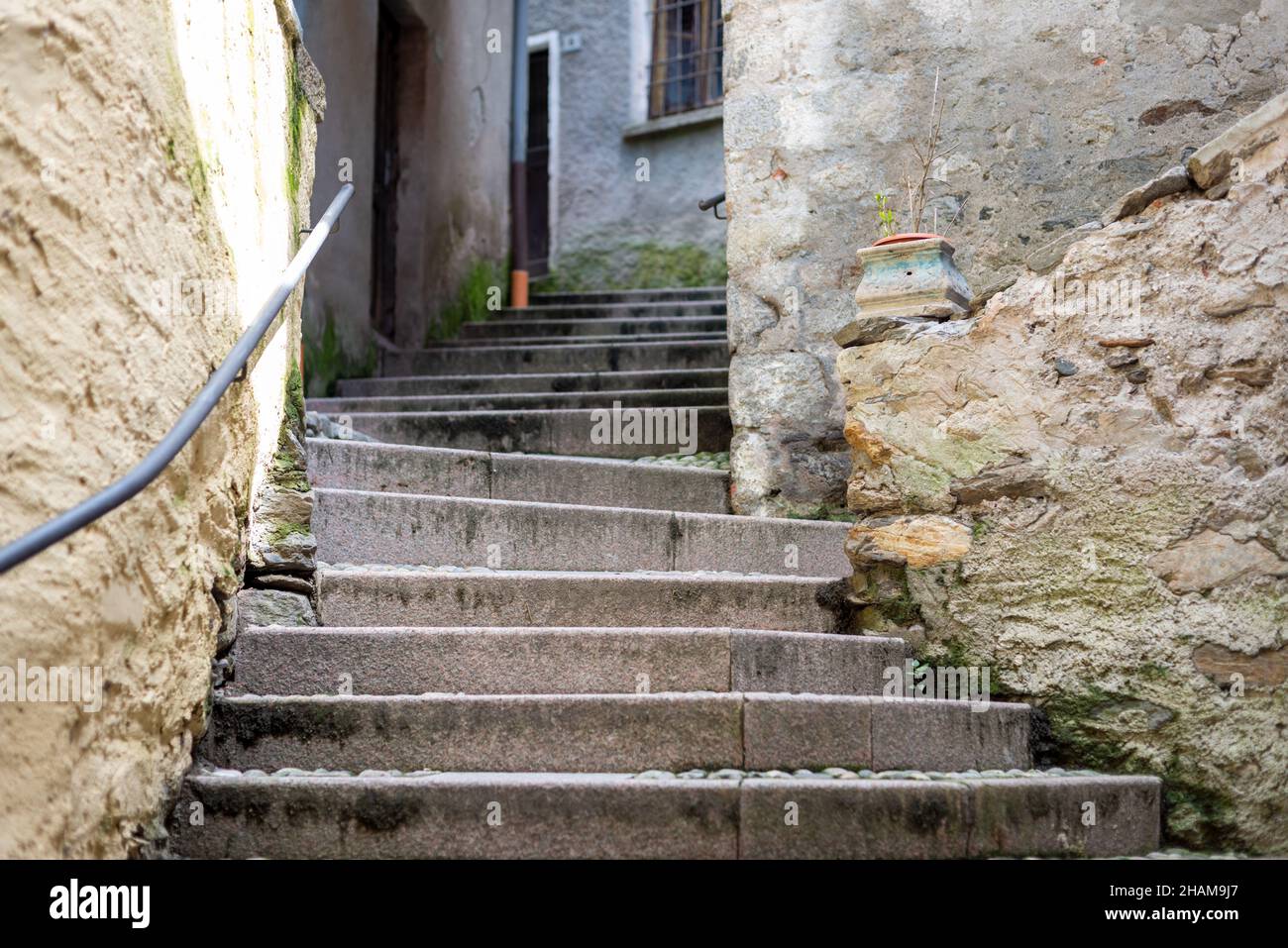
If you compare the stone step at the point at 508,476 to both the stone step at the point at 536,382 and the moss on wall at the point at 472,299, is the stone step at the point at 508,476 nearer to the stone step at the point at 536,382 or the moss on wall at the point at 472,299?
the stone step at the point at 536,382

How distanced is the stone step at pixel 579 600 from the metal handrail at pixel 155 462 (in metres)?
0.69

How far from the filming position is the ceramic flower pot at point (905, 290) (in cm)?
328

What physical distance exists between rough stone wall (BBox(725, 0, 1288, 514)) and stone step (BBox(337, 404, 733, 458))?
0.32 m

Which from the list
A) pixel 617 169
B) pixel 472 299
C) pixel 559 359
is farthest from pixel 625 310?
pixel 617 169

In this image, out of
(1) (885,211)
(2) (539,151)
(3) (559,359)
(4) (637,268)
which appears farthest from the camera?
(2) (539,151)

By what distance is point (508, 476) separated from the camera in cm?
411

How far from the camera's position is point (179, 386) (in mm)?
2445

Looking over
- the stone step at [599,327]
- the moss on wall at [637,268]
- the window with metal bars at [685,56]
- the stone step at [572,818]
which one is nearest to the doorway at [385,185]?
the stone step at [599,327]

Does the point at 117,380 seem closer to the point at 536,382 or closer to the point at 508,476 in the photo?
the point at 508,476

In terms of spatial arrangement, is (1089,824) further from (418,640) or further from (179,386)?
(179,386)

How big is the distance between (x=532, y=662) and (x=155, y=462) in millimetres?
1035

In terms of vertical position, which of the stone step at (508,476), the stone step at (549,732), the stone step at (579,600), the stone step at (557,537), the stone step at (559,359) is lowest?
the stone step at (549,732)

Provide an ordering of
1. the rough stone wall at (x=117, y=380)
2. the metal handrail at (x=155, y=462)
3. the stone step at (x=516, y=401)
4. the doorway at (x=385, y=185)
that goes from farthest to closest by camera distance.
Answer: the doorway at (x=385, y=185)
the stone step at (x=516, y=401)
the rough stone wall at (x=117, y=380)
the metal handrail at (x=155, y=462)
